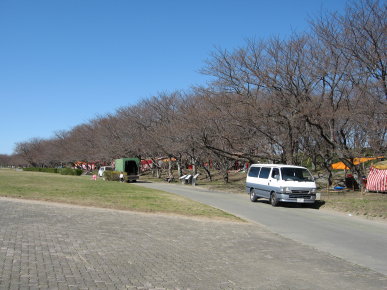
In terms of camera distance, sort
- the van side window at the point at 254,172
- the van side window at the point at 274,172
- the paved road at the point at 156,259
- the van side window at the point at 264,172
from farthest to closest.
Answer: the van side window at the point at 254,172
the van side window at the point at 264,172
the van side window at the point at 274,172
the paved road at the point at 156,259

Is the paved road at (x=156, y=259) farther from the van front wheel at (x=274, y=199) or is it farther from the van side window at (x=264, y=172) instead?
the van side window at (x=264, y=172)

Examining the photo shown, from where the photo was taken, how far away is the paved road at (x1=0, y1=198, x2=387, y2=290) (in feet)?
20.6

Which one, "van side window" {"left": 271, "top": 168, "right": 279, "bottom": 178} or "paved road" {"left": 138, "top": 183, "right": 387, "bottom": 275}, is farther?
"van side window" {"left": 271, "top": 168, "right": 279, "bottom": 178}

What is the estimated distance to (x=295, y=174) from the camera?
19812mm

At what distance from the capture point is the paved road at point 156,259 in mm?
6270

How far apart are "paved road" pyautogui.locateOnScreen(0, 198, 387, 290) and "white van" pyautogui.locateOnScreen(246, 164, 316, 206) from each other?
729cm

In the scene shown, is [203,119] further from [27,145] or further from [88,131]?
[27,145]

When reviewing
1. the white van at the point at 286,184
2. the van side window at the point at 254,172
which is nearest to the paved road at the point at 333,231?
the white van at the point at 286,184

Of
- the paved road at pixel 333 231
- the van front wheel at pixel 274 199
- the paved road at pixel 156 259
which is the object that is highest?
the van front wheel at pixel 274 199

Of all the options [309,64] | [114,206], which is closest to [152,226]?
[114,206]

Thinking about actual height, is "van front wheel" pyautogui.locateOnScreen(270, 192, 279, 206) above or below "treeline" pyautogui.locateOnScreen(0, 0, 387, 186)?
below

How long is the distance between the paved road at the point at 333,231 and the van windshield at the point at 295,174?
1.63 metres

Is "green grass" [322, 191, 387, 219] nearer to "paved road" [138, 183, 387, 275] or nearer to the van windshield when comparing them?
"paved road" [138, 183, 387, 275]

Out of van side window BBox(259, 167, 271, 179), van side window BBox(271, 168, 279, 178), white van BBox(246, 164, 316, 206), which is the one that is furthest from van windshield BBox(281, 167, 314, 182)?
van side window BBox(259, 167, 271, 179)
